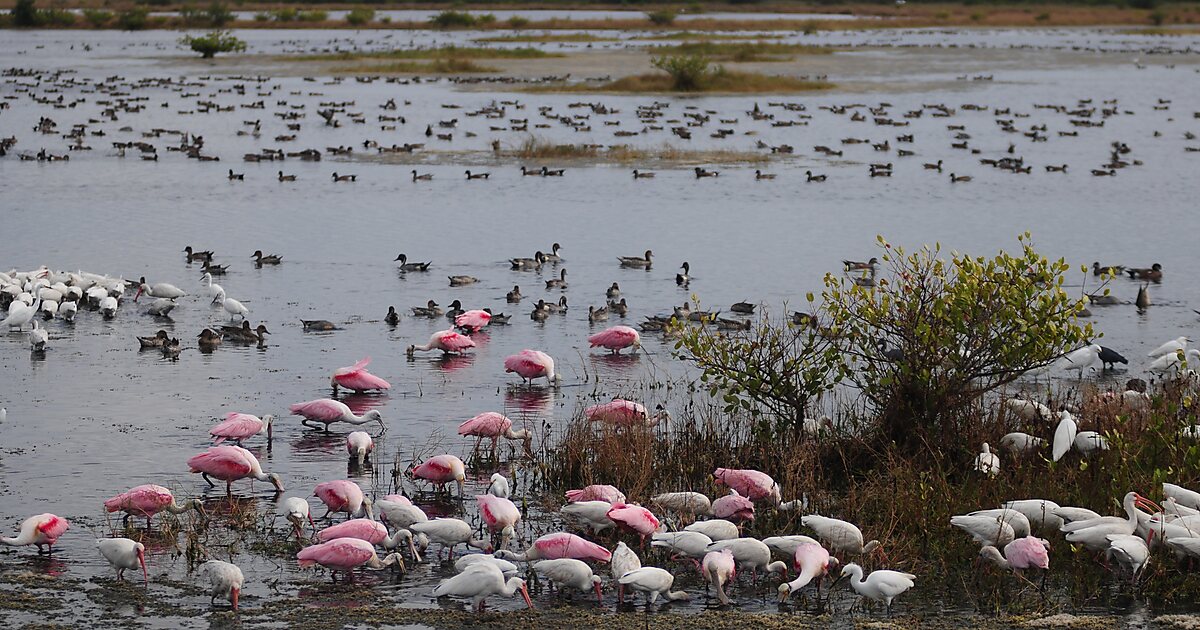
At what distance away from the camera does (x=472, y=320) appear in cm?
1775

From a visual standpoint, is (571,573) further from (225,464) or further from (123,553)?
(225,464)

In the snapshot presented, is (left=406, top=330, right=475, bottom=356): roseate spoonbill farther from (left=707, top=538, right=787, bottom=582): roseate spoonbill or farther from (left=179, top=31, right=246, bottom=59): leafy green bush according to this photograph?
(left=179, top=31, right=246, bottom=59): leafy green bush

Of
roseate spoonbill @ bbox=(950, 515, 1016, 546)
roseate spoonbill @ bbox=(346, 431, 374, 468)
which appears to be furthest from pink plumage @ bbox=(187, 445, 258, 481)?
roseate spoonbill @ bbox=(950, 515, 1016, 546)

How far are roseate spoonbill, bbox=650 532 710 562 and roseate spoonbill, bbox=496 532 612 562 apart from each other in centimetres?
36

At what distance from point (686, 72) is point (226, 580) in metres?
48.1

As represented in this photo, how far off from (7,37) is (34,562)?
8913cm

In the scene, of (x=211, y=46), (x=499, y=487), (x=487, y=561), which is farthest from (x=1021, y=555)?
(x=211, y=46)

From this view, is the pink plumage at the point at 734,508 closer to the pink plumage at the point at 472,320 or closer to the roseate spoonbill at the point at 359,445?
the roseate spoonbill at the point at 359,445

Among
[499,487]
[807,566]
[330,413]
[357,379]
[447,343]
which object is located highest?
[807,566]

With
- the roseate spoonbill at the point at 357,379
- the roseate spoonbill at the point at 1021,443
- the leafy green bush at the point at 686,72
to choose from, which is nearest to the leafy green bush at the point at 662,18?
the leafy green bush at the point at 686,72

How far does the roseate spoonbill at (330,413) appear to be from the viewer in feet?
42.8

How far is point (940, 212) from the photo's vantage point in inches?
1145

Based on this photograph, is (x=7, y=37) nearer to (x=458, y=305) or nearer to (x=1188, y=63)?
(x=1188, y=63)

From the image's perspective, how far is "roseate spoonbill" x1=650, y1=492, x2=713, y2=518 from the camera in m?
10.2
